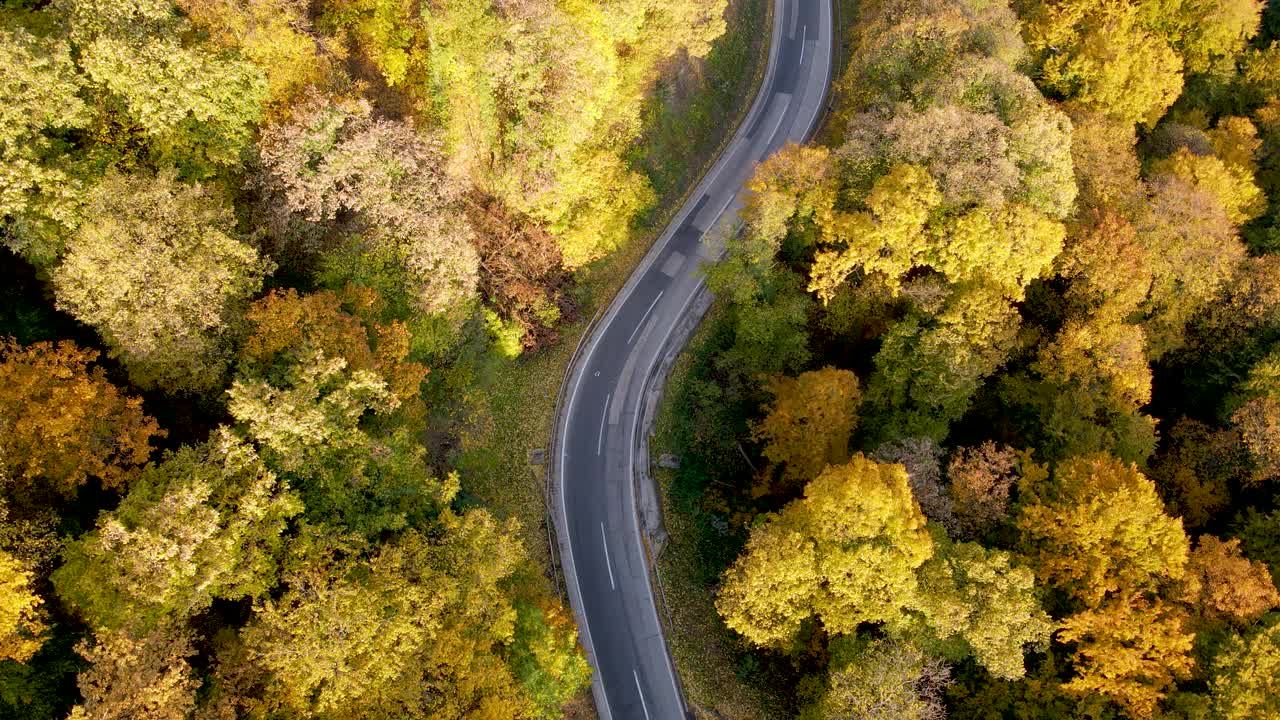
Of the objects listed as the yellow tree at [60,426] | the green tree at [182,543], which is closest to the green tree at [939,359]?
the green tree at [182,543]

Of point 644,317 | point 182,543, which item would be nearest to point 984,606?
point 644,317

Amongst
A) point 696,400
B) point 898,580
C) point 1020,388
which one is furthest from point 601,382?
point 1020,388

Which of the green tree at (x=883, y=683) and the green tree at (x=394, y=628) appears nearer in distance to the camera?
the green tree at (x=394, y=628)

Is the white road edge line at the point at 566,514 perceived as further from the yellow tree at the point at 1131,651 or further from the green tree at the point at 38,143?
the green tree at the point at 38,143

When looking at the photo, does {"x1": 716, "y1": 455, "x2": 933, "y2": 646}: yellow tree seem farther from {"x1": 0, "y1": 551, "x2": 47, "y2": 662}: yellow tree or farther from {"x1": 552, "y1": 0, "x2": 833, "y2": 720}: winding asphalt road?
{"x1": 0, "y1": 551, "x2": 47, "y2": 662}: yellow tree

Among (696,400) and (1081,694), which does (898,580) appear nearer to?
(1081,694)

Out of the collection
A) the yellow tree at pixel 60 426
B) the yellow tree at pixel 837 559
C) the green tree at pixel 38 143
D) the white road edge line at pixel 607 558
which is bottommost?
the yellow tree at pixel 837 559

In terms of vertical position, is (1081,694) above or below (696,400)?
below
